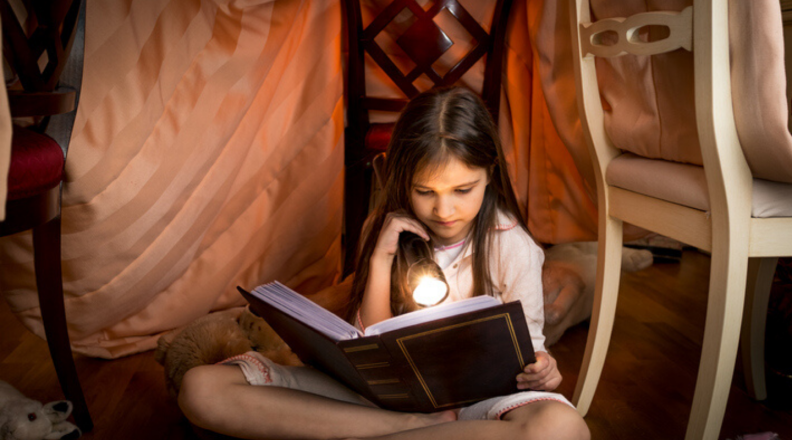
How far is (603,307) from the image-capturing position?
3.64ft

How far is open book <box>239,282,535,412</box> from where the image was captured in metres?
0.73

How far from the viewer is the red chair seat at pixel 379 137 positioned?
1557mm

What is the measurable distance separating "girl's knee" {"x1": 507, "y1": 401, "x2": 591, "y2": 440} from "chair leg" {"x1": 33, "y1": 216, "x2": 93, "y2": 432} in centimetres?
74

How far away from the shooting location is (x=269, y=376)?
991 millimetres

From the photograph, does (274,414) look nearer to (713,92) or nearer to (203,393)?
(203,393)

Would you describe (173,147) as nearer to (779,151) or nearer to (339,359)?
(339,359)

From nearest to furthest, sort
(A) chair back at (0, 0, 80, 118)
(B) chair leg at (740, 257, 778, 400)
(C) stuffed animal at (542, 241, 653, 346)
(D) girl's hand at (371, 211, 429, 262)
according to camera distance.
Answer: (A) chair back at (0, 0, 80, 118) < (D) girl's hand at (371, 211, 429, 262) < (B) chair leg at (740, 257, 778, 400) < (C) stuffed animal at (542, 241, 653, 346)

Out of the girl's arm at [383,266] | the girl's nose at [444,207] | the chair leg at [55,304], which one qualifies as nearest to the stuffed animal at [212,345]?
the chair leg at [55,304]

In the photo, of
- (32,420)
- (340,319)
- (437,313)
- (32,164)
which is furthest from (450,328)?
(32,420)

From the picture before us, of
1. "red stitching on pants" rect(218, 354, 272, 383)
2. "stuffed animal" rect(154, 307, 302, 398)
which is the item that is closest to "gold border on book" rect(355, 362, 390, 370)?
"red stitching on pants" rect(218, 354, 272, 383)

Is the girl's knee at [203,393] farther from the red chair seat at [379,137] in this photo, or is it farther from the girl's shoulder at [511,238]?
the red chair seat at [379,137]

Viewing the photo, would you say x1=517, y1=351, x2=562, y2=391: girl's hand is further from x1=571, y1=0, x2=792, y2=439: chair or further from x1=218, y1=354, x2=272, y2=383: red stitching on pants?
x1=218, y1=354, x2=272, y2=383: red stitching on pants

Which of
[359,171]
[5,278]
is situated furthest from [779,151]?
[5,278]

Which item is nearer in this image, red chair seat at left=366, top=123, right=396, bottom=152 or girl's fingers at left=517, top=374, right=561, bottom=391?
girl's fingers at left=517, top=374, right=561, bottom=391
